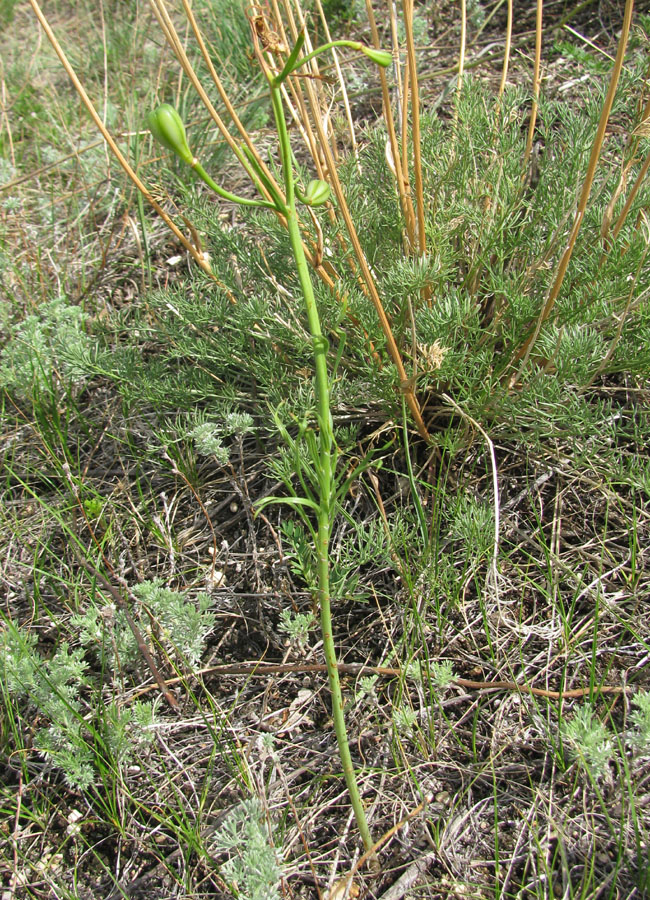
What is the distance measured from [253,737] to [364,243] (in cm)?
137

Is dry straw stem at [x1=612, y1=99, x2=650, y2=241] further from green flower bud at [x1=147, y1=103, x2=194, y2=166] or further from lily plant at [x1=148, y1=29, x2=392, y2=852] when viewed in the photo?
green flower bud at [x1=147, y1=103, x2=194, y2=166]

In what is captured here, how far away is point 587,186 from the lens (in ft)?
4.90

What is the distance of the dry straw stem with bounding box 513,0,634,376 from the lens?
1.34 meters

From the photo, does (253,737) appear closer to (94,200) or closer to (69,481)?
(69,481)

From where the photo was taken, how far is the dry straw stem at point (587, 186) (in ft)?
4.40

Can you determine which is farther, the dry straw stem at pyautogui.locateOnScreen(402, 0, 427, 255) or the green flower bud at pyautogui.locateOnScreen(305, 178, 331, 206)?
the dry straw stem at pyautogui.locateOnScreen(402, 0, 427, 255)

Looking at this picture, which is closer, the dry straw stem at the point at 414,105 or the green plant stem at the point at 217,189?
the green plant stem at the point at 217,189

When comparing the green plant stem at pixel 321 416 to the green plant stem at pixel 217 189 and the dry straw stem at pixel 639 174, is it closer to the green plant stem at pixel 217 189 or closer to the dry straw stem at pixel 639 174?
the green plant stem at pixel 217 189

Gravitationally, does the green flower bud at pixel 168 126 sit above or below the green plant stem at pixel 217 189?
above

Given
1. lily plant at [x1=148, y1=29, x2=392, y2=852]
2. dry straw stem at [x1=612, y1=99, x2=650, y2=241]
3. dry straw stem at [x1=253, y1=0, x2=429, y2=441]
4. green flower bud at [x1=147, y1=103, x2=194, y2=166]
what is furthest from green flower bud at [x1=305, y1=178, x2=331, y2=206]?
dry straw stem at [x1=612, y1=99, x2=650, y2=241]

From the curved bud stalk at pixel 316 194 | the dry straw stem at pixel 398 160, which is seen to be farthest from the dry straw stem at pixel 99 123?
the curved bud stalk at pixel 316 194

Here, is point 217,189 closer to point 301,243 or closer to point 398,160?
point 301,243

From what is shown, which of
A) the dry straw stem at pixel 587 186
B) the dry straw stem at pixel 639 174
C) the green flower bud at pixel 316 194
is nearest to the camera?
the green flower bud at pixel 316 194

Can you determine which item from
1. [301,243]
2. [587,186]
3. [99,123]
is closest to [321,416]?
[301,243]
